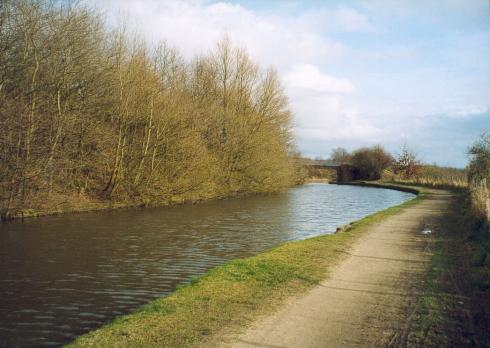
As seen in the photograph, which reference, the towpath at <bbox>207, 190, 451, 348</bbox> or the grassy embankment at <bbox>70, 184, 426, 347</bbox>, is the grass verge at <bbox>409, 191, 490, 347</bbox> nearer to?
the towpath at <bbox>207, 190, 451, 348</bbox>

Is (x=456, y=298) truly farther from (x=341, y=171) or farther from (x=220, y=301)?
(x=341, y=171)

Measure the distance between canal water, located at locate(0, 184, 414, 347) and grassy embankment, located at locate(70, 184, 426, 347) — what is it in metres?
0.96

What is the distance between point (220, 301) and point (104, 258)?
20.0 ft

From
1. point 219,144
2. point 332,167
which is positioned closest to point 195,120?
point 219,144

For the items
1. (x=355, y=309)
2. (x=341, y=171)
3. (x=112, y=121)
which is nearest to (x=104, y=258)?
(x=355, y=309)

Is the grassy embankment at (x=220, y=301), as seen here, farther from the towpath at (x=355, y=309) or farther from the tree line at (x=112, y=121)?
the tree line at (x=112, y=121)

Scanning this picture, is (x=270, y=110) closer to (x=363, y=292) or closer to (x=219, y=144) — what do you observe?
(x=219, y=144)

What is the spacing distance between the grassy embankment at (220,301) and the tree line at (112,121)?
14.1 meters

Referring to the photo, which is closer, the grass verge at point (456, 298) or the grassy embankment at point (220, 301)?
the grass verge at point (456, 298)

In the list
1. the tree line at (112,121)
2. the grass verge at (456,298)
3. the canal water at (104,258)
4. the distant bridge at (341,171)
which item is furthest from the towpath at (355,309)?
the distant bridge at (341,171)

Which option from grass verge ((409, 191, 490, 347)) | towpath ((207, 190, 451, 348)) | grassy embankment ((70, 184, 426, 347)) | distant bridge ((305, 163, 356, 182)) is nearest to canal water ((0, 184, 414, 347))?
grassy embankment ((70, 184, 426, 347))

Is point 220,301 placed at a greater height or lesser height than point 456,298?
lesser

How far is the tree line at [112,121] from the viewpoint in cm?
2019

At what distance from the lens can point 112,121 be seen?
2747 centimetres
